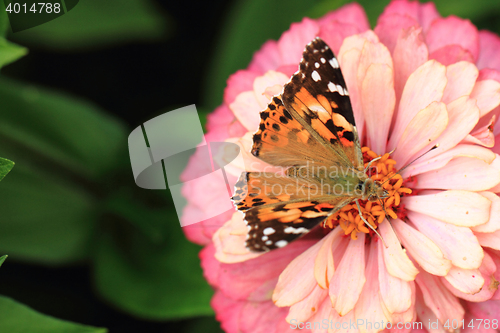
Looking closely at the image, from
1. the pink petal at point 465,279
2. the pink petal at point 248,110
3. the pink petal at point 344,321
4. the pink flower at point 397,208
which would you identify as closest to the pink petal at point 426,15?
the pink flower at point 397,208

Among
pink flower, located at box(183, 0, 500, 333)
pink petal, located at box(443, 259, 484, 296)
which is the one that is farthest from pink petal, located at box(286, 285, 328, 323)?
pink petal, located at box(443, 259, 484, 296)

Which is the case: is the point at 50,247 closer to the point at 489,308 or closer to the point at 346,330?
the point at 346,330

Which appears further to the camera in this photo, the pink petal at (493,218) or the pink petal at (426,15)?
the pink petal at (426,15)

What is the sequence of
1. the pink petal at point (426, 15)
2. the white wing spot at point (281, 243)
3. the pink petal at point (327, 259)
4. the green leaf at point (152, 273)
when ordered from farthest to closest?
1. the green leaf at point (152, 273)
2. the pink petal at point (426, 15)
3. the pink petal at point (327, 259)
4. the white wing spot at point (281, 243)

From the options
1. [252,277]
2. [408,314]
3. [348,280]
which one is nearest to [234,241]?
[252,277]

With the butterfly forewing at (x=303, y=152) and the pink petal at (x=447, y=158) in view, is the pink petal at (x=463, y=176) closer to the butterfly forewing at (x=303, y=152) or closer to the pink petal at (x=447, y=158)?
the pink petal at (x=447, y=158)

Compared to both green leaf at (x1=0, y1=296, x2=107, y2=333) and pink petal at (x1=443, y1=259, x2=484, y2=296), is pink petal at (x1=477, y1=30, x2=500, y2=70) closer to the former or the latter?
pink petal at (x1=443, y1=259, x2=484, y2=296)

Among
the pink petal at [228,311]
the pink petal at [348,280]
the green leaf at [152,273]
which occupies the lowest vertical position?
the green leaf at [152,273]

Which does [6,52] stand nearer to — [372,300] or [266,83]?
[266,83]
